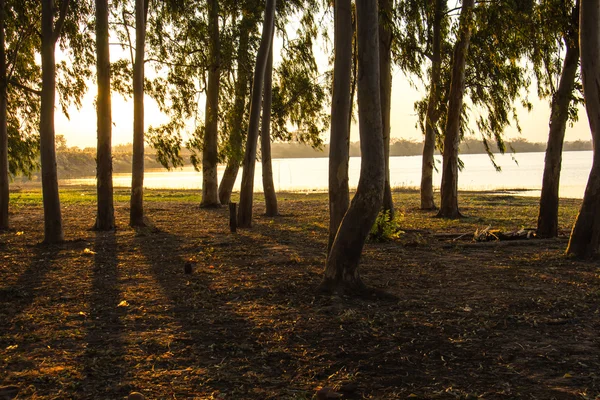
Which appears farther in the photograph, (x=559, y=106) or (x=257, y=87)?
(x=257, y=87)

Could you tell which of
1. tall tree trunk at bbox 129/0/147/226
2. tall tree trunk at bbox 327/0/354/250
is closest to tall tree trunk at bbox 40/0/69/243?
tall tree trunk at bbox 129/0/147/226

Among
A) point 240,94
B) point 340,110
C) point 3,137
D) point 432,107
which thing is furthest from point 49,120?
point 432,107

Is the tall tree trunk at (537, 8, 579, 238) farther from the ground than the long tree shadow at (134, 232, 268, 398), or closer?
farther from the ground

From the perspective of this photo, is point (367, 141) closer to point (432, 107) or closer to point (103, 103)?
point (103, 103)

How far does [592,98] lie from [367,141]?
4.05m

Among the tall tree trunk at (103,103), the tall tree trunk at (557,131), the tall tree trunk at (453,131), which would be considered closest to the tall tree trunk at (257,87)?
the tall tree trunk at (103,103)

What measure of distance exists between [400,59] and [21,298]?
1199 cm

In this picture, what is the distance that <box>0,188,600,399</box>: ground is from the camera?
3684 millimetres

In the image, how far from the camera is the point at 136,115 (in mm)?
12508

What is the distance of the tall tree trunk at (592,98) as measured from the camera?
7715mm

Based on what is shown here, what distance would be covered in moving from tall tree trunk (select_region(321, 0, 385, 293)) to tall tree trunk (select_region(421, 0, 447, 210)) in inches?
324

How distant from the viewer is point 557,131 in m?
9.58

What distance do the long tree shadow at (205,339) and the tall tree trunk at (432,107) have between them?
9460 millimetres

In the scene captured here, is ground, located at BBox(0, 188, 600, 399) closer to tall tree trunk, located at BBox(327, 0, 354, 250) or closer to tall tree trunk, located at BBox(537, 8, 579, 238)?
tall tree trunk, located at BBox(537, 8, 579, 238)
